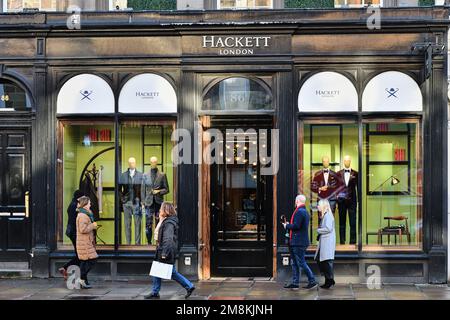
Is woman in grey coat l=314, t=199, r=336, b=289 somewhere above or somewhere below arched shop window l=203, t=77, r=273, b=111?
below

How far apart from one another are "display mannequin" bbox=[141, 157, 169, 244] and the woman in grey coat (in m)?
3.41

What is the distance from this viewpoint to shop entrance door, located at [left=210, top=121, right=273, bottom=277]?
15891 millimetres

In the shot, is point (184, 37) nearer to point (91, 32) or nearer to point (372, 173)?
point (91, 32)

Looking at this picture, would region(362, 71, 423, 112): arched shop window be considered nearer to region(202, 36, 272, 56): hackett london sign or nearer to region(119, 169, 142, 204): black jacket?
region(202, 36, 272, 56): hackett london sign

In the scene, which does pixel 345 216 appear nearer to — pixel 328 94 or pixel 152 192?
pixel 328 94

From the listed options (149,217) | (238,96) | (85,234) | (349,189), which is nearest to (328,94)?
(238,96)

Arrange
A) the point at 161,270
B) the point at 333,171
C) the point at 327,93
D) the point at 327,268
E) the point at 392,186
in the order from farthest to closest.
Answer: the point at 333,171 < the point at 392,186 < the point at 327,93 < the point at 327,268 < the point at 161,270

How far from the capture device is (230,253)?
52.3 ft

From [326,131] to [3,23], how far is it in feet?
23.1

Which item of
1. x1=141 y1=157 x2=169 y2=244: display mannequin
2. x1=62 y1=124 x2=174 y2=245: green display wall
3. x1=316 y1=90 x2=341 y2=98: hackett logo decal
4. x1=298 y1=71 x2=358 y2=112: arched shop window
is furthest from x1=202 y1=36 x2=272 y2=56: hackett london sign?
x1=141 y1=157 x2=169 y2=244: display mannequin

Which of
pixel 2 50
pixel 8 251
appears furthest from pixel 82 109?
pixel 8 251

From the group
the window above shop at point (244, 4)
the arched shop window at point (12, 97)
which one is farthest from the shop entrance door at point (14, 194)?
the window above shop at point (244, 4)

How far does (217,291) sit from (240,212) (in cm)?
212

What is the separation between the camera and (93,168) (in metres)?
16.4
